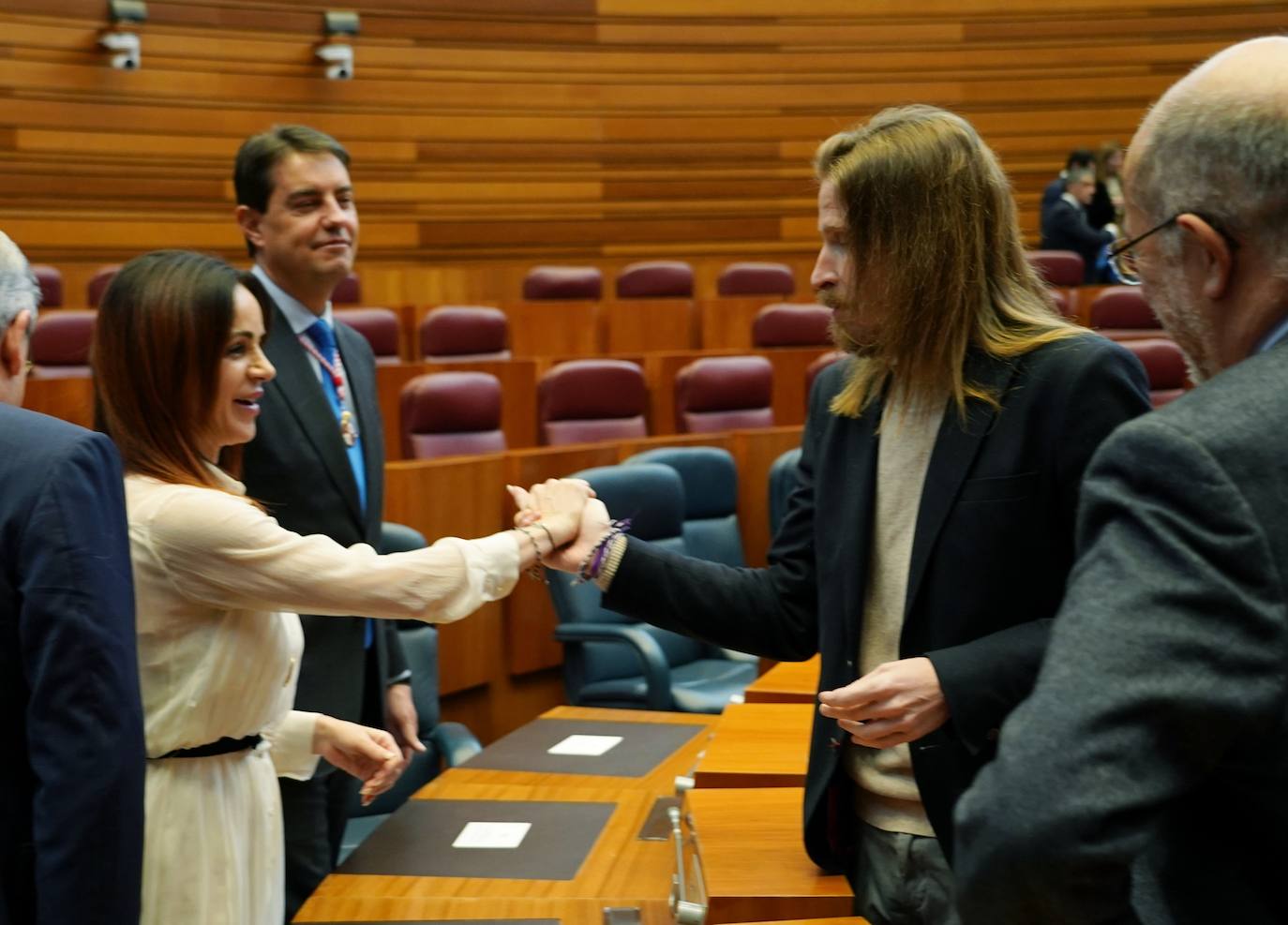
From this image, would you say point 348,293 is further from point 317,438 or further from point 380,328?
point 317,438

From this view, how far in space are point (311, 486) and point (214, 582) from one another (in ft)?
1.91

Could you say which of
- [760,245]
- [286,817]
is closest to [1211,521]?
[286,817]

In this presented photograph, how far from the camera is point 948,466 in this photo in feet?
4.01

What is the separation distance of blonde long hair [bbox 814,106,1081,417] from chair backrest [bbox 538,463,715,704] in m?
1.93

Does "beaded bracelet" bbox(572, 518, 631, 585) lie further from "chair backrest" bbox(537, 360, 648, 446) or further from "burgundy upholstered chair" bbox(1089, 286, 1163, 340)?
"burgundy upholstered chair" bbox(1089, 286, 1163, 340)

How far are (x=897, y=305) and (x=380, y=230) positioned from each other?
22.5ft

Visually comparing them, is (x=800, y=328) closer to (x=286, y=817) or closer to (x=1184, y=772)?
(x=286, y=817)

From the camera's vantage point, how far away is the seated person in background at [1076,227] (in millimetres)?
7668

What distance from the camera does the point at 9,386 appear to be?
122 cm

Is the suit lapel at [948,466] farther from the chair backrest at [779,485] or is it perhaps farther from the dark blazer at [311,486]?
the chair backrest at [779,485]

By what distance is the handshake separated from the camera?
1555mm

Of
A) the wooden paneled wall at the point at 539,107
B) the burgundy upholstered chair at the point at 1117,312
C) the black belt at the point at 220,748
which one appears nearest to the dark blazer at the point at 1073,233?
the wooden paneled wall at the point at 539,107

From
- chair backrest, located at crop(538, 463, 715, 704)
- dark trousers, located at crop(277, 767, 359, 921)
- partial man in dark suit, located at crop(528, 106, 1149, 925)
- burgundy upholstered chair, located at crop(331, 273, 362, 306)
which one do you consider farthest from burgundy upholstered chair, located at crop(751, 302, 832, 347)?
partial man in dark suit, located at crop(528, 106, 1149, 925)

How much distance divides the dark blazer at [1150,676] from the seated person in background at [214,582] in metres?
0.95
